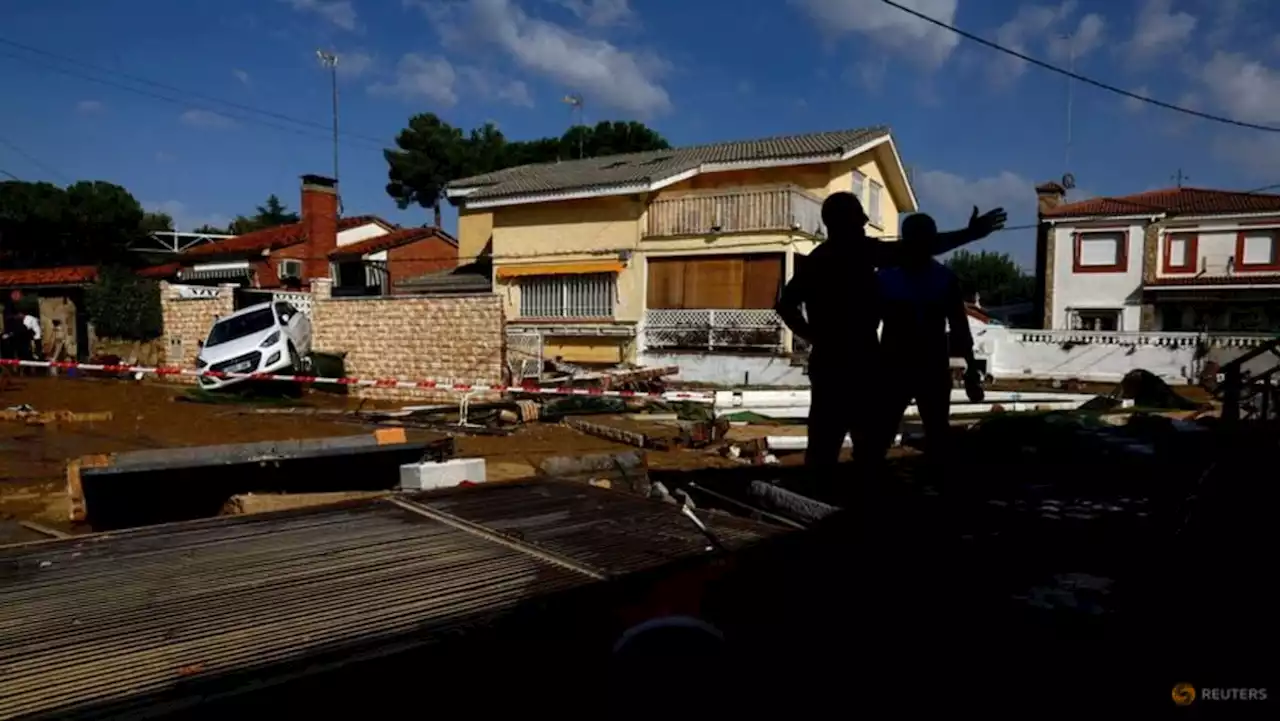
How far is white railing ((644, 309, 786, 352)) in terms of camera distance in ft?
60.7

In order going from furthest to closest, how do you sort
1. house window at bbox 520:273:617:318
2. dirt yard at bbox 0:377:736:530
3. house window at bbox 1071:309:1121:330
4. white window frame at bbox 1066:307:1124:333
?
house window at bbox 1071:309:1121:330
white window frame at bbox 1066:307:1124:333
house window at bbox 520:273:617:318
dirt yard at bbox 0:377:736:530

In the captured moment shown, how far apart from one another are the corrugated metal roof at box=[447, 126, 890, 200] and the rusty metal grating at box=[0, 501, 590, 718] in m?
18.1

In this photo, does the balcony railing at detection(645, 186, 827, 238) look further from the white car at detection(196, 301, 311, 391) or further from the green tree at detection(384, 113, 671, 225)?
the green tree at detection(384, 113, 671, 225)

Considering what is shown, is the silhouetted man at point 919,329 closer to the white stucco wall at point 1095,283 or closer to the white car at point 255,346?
the white car at point 255,346

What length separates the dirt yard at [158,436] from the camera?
7460 mm

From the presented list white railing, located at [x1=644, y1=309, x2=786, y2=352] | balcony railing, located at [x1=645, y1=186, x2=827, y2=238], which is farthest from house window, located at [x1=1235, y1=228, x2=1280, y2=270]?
white railing, located at [x1=644, y1=309, x2=786, y2=352]

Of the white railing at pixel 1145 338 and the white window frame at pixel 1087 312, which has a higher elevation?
the white window frame at pixel 1087 312

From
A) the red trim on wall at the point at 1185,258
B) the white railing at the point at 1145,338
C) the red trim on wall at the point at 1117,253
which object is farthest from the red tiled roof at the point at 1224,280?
the white railing at the point at 1145,338

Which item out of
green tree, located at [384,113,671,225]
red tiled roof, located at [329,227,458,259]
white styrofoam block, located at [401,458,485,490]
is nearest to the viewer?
white styrofoam block, located at [401,458,485,490]

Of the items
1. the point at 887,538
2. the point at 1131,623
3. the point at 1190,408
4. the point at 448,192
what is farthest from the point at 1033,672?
the point at 448,192

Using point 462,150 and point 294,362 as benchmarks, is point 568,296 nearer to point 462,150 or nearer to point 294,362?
point 294,362

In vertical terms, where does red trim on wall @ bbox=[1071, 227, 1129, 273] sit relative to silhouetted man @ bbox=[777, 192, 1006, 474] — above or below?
above

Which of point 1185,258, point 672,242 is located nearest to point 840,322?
point 672,242
